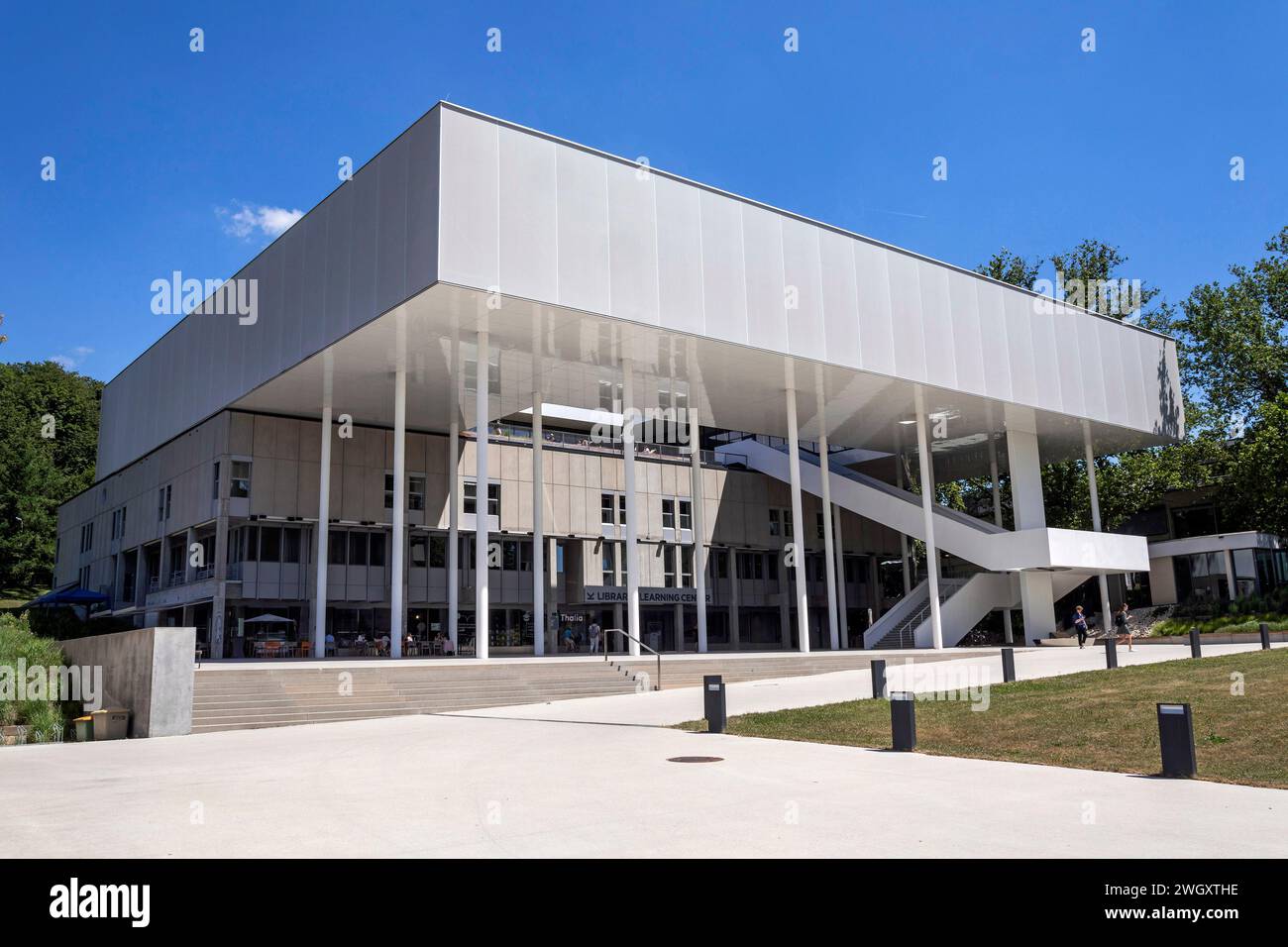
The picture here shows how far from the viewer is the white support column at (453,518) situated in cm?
3650

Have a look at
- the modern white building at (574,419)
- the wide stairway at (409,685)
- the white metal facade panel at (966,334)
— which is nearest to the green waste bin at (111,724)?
the wide stairway at (409,685)

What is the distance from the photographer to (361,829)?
782cm

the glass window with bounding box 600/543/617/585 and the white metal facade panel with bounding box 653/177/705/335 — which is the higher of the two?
the white metal facade panel with bounding box 653/177/705/335

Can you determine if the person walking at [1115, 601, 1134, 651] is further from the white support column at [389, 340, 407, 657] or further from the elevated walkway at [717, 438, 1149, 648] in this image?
the white support column at [389, 340, 407, 657]

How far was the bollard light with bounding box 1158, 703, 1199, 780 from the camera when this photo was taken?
32.9ft

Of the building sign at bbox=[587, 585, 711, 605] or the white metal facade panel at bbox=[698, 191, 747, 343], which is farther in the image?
the building sign at bbox=[587, 585, 711, 605]

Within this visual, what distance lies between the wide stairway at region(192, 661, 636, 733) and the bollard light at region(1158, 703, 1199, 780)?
15388 millimetres

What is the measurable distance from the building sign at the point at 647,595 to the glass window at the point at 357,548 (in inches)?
388

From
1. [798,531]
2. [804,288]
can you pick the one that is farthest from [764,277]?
[798,531]

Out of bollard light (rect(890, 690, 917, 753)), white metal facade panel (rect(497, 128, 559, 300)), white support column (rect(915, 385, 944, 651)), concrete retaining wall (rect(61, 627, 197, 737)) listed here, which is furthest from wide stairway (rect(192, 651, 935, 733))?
white support column (rect(915, 385, 944, 651))

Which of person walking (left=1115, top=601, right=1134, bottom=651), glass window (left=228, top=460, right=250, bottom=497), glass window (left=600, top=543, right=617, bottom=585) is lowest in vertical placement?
person walking (left=1115, top=601, right=1134, bottom=651)
